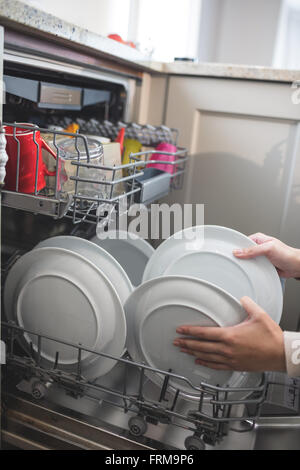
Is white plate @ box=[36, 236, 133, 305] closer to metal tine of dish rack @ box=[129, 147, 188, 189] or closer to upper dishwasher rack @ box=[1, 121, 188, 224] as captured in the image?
upper dishwasher rack @ box=[1, 121, 188, 224]

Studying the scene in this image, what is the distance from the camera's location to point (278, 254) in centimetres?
81

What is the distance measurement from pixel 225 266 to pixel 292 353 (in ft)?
0.69

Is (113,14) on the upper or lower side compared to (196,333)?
upper

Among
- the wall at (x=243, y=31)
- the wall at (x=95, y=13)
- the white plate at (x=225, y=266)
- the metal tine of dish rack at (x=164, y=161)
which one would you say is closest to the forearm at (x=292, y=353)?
the white plate at (x=225, y=266)

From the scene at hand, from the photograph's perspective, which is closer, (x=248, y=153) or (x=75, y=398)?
(x=75, y=398)

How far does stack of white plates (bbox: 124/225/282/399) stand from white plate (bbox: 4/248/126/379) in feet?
0.13

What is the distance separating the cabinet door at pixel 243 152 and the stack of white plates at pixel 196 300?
479 mm

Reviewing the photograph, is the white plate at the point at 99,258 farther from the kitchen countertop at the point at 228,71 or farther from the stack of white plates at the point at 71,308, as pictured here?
the kitchen countertop at the point at 228,71

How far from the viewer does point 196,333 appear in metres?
0.64

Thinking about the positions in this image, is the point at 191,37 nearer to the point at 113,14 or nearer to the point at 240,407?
the point at 113,14

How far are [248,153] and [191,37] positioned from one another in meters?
1.43

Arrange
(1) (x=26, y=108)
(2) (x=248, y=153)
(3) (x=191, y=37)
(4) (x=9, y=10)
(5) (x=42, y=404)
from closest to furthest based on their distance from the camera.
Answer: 1. (4) (x=9, y=10)
2. (5) (x=42, y=404)
3. (1) (x=26, y=108)
4. (2) (x=248, y=153)
5. (3) (x=191, y=37)

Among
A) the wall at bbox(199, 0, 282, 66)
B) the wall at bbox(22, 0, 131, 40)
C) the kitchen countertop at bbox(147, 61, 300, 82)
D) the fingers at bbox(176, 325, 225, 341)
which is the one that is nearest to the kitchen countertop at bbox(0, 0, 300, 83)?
the kitchen countertop at bbox(147, 61, 300, 82)
